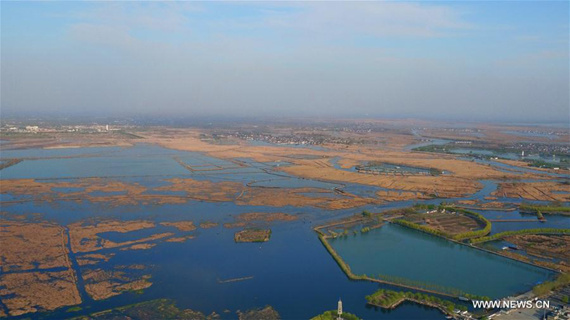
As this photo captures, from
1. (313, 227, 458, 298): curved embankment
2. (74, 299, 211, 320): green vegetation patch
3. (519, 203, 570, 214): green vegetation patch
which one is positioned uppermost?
(519, 203, 570, 214): green vegetation patch

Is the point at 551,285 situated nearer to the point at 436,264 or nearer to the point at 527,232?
the point at 436,264

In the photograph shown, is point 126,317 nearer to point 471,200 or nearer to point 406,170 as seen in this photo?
point 471,200

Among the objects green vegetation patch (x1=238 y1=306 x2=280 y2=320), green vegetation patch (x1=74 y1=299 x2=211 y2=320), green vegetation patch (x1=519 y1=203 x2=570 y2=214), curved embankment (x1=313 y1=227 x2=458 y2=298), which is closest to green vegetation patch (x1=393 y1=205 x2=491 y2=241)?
green vegetation patch (x1=519 y1=203 x2=570 y2=214)

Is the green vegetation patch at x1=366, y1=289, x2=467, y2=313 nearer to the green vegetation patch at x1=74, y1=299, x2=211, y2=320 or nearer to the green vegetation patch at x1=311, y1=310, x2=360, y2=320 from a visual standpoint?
the green vegetation patch at x1=311, y1=310, x2=360, y2=320

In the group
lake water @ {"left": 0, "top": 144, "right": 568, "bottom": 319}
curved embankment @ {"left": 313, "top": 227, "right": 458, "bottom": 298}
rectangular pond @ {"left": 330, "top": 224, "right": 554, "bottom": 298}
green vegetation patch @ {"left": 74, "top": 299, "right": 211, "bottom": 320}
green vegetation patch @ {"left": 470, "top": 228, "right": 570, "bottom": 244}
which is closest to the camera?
green vegetation patch @ {"left": 74, "top": 299, "right": 211, "bottom": 320}

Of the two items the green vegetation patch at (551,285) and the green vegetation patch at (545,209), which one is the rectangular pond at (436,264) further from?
the green vegetation patch at (545,209)

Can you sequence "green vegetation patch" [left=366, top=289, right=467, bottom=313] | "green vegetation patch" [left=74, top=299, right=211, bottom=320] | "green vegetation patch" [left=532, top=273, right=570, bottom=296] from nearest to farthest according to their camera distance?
"green vegetation patch" [left=74, top=299, right=211, bottom=320] < "green vegetation patch" [left=366, top=289, right=467, bottom=313] < "green vegetation patch" [left=532, top=273, right=570, bottom=296]

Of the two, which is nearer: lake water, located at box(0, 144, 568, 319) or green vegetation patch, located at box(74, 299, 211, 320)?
green vegetation patch, located at box(74, 299, 211, 320)

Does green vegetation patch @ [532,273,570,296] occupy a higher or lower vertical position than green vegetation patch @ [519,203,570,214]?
lower

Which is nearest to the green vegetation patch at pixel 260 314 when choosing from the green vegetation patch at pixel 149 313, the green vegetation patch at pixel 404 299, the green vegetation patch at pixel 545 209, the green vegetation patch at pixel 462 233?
the green vegetation patch at pixel 149 313

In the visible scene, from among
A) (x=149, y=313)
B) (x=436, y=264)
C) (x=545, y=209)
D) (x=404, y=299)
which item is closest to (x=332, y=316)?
(x=404, y=299)

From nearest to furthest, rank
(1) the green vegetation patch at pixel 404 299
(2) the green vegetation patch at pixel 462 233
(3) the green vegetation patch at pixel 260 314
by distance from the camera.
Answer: (3) the green vegetation patch at pixel 260 314
(1) the green vegetation patch at pixel 404 299
(2) the green vegetation patch at pixel 462 233
